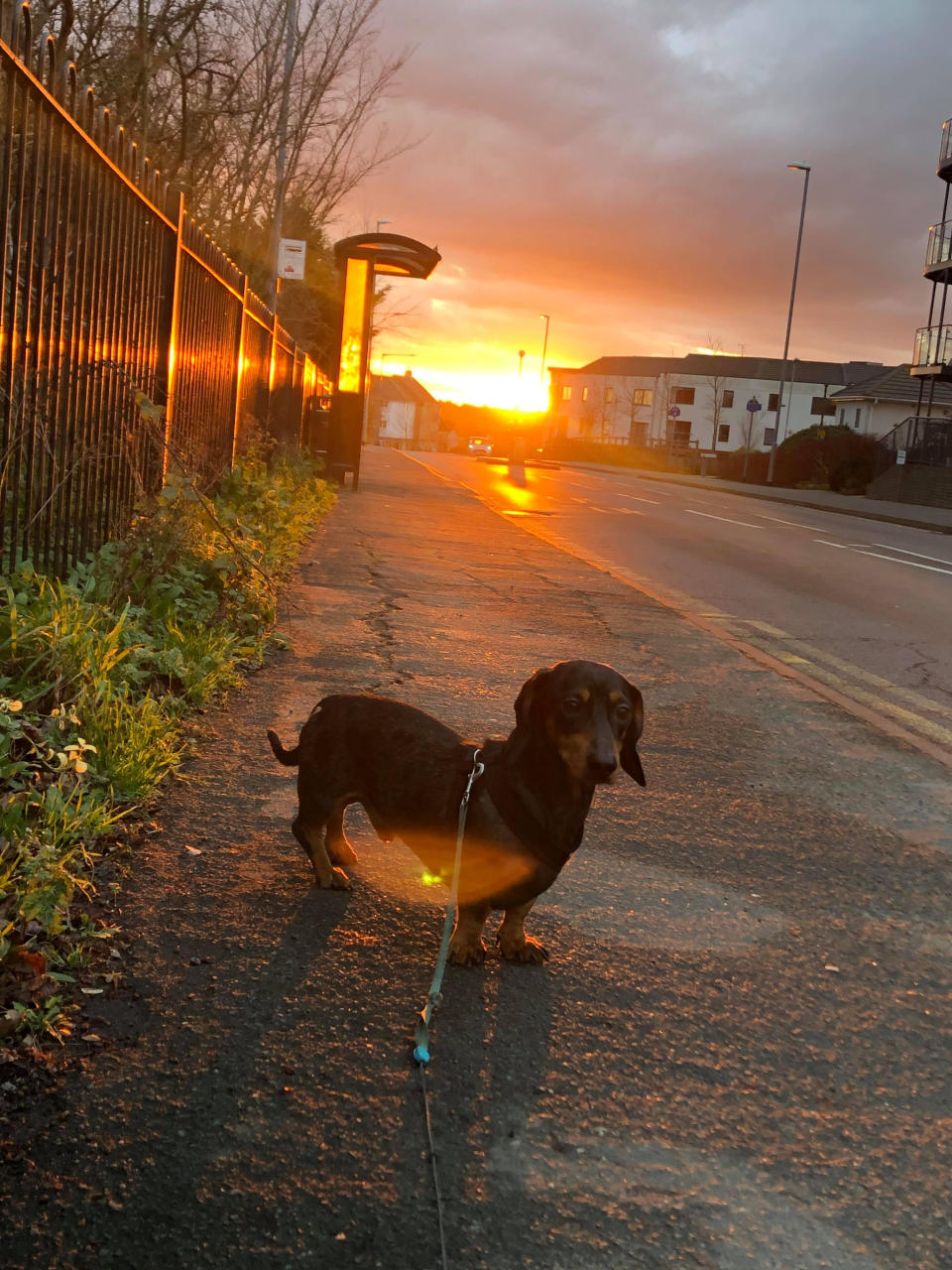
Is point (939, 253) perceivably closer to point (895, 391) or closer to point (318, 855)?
point (895, 391)

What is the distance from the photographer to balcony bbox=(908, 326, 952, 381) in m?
36.8

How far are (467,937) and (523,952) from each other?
0.16m

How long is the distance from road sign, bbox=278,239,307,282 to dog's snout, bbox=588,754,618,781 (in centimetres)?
1522

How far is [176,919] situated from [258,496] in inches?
327

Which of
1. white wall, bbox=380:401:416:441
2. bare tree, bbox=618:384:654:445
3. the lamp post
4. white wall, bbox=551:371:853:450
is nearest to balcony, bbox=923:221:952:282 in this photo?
the lamp post

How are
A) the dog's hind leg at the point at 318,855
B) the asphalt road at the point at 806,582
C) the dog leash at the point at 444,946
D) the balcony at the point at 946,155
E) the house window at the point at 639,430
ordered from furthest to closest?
the house window at the point at 639,430 < the balcony at the point at 946,155 < the asphalt road at the point at 806,582 < the dog's hind leg at the point at 318,855 < the dog leash at the point at 444,946

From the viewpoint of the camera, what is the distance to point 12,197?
15.3 ft

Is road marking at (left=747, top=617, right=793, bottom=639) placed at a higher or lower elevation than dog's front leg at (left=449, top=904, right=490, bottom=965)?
higher

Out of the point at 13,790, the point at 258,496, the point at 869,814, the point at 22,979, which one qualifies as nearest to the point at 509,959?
the point at 22,979

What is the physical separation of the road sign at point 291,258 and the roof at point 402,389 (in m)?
101

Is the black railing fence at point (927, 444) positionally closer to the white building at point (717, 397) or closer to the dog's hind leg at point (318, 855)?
the dog's hind leg at point (318, 855)

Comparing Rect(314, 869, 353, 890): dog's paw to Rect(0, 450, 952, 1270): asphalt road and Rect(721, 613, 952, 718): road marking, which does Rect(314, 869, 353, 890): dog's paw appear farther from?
Rect(721, 613, 952, 718): road marking

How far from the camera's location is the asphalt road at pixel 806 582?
7.47 meters

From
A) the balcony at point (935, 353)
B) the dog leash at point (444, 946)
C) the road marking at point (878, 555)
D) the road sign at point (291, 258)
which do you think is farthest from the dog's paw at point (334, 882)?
the balcony at point (935, 353)
